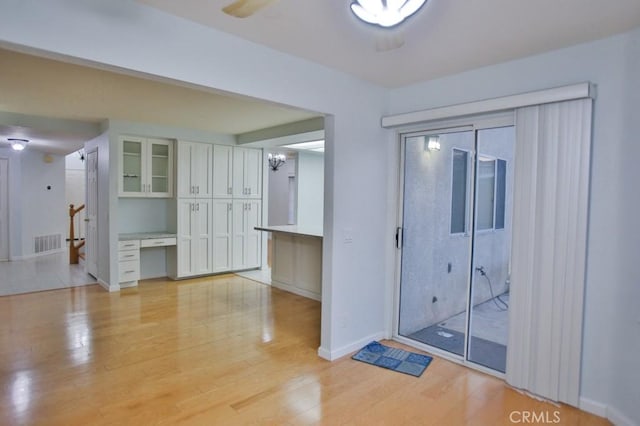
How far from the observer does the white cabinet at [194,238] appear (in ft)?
19.2

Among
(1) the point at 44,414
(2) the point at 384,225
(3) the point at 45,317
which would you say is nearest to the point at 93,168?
(3) the point at 45,317

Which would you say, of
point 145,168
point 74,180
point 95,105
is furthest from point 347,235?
point 74,180

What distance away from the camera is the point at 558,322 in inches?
99.6

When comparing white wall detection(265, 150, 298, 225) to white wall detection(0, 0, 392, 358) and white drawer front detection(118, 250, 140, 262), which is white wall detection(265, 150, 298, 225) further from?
white wall detection(0, 0, 392, 358)

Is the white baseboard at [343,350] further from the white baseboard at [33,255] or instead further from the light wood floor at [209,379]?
the white baseboard at [33,255]

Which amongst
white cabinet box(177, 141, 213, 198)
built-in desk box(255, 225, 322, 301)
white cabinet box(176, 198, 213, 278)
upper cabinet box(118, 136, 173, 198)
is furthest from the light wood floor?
white cabinet box(177, 141, 213, 198)

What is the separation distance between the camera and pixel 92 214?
5953mm

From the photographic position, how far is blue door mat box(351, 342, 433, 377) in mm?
3029

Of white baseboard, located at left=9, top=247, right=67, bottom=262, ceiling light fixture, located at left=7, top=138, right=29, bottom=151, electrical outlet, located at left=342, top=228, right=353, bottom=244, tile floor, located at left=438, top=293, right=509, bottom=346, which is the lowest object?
white baseboard, located at left=9, top=247, right=67, bottom=262

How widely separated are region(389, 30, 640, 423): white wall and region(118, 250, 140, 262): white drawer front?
17.6ft

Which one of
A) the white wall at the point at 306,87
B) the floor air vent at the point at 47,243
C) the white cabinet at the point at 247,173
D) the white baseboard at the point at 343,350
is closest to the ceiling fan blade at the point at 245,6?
the white wall at the point at 306,87

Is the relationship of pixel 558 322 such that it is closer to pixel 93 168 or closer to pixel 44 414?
pixel 44 414

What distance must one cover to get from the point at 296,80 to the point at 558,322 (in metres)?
2.53

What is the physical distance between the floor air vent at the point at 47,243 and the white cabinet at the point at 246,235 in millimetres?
4785
